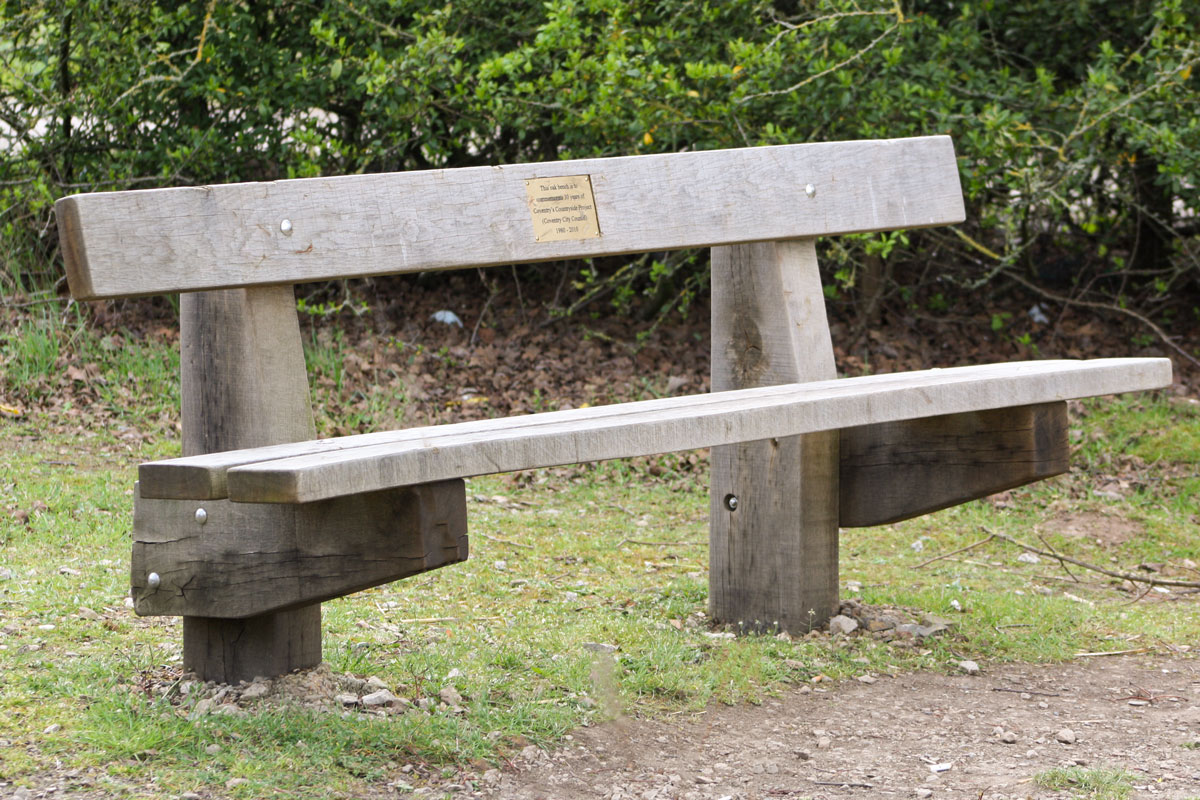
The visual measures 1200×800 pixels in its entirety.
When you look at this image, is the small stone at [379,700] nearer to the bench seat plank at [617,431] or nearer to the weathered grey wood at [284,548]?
the weathered grey wood at [284,548]

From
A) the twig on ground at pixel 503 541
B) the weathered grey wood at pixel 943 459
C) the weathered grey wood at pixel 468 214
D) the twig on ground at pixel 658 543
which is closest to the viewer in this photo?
the weathered grey wood at pixel 468 214

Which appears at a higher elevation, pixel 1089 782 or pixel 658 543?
pixel 658 543

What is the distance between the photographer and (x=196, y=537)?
8.13 ft

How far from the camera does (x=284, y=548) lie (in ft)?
7.88

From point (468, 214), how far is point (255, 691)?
1.13 metres

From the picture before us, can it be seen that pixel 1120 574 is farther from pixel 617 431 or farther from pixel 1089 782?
pixel 617 431

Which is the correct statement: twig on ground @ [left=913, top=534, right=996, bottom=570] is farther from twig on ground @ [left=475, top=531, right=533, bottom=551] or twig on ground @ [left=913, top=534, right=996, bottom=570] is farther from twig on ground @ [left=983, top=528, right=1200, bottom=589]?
twig on ground @ [left=475, top=531, right=533, bottom=551]

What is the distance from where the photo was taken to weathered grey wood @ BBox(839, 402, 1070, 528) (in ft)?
10.1

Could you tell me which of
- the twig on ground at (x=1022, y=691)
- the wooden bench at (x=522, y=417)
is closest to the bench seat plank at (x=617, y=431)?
the wooden bench at (x=522, y=417)

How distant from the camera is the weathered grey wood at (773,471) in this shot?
10.8 feet

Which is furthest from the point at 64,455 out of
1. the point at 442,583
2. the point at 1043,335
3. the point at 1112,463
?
the point at 1043,335

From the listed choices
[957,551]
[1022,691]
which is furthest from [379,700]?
[957,551]

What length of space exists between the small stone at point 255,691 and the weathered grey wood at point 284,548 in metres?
0.22

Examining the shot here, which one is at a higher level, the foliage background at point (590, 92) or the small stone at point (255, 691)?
the foliage background at point (590, 92)
